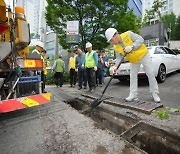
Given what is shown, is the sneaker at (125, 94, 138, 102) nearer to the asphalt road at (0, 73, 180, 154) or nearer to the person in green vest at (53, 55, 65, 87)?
the asphalt road at (0, 73, 180, 154)

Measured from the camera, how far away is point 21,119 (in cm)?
378

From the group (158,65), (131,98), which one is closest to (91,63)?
(131,98)

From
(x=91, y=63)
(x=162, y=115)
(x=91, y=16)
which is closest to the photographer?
(x=162, y=115)

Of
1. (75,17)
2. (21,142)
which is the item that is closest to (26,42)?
(21,142)

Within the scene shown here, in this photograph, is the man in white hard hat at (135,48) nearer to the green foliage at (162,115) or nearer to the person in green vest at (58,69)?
the green foliage at (162,115)

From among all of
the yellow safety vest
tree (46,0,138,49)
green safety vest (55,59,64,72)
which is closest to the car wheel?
the yellow safety vest

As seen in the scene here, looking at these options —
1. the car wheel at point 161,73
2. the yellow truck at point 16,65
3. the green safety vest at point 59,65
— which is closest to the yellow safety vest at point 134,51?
the yellow truck at point 16,65

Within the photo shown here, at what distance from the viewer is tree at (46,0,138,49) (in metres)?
10.5

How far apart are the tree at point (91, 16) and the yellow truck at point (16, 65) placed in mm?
7239

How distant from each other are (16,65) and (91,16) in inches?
315

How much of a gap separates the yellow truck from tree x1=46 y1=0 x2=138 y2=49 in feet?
23.7

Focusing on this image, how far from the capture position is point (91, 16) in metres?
10.8

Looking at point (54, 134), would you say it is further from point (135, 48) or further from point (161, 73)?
point (161, 73)

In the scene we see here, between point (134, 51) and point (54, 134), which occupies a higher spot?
point (134, 51)
